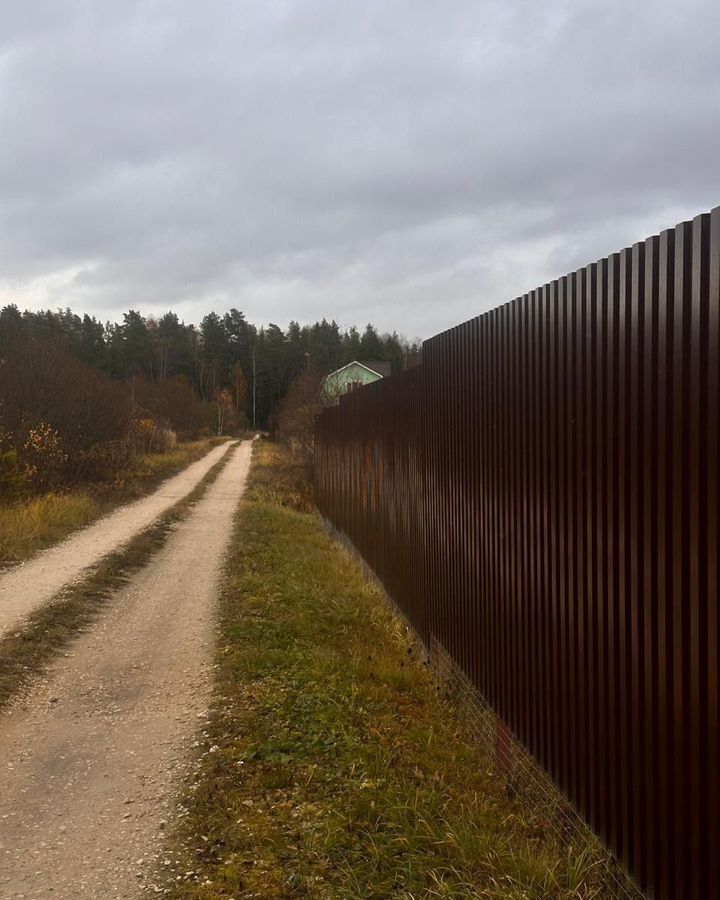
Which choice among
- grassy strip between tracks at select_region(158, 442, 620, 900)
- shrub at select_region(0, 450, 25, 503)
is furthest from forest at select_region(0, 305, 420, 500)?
grassy strip between tracks at select_region(158, 442, 620, 900)

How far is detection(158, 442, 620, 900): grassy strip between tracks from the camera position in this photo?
3.04 meters

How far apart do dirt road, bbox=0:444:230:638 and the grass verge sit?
245 mm

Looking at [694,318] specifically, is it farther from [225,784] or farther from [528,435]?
[225,784]

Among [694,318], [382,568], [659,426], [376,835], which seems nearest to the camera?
[694,318]

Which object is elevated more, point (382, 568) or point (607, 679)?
point (607, 679)

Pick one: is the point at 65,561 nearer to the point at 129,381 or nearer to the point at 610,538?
the point at 610,538

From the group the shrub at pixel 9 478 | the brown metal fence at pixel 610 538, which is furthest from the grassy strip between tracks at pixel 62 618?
the shrub at pixel 9 478

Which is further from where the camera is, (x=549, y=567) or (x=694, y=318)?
(x=549, y=567)

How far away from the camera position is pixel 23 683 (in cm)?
560

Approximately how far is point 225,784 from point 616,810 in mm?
2027

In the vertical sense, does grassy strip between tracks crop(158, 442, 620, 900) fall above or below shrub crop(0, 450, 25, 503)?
below

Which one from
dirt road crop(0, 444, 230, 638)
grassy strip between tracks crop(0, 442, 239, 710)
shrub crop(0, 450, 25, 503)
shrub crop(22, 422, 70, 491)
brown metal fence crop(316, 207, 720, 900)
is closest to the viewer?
brown metal fence crop(316, 207, 720, 900)

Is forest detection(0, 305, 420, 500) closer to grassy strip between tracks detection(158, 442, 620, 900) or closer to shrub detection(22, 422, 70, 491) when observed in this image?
shrub detection(22, 422, 70, 491)

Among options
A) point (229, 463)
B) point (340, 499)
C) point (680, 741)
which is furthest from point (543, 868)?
point (229, 463)
